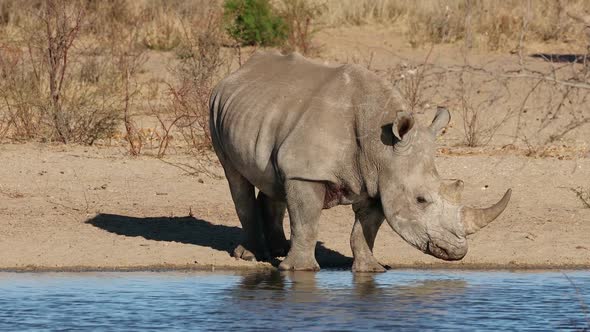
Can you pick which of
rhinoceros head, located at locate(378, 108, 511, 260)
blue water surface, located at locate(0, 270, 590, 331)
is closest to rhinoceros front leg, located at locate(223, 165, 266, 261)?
blue water surface, located at locate(0, 270, 590, 331)

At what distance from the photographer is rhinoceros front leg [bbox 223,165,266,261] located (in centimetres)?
1147

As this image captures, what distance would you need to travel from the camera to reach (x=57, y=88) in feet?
54.1

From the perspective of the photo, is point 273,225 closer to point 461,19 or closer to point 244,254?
point 244,254

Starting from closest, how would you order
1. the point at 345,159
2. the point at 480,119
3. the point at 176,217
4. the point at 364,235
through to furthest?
the point at 345,159 < the point at 364,235 < the point at 176,217 < the point at 480,119

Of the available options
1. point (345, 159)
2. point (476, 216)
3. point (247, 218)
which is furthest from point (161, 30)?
point (476, 216)

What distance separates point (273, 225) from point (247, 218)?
274 mm

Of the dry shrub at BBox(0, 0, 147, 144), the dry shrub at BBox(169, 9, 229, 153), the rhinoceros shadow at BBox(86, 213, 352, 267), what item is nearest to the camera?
the rhinoceros shadow at BBox(86, 213, 352, 267)

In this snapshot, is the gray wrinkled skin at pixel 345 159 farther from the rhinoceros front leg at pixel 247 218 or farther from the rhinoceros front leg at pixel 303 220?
the rhinoceros front leg at pixel 247 218

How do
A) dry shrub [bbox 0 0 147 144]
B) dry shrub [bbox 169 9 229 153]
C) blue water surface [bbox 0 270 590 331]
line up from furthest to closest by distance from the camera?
dry shrub [bbox 0 0 147 144], dry shrub [bbox 169 9 229 153], blue water surface [bbox 0 270 590 331]

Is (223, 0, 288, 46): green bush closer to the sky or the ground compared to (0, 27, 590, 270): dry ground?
closer to the sky

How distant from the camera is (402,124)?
1023 centimetres

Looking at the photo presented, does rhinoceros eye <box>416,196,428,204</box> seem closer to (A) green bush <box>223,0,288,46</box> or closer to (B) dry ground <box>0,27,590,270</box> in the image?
(B) dry ground <box>0,27,590,270</box>

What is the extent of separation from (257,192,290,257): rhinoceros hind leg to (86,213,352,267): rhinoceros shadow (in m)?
0.30

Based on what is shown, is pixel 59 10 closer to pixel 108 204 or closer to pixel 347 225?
pixel 108 204
